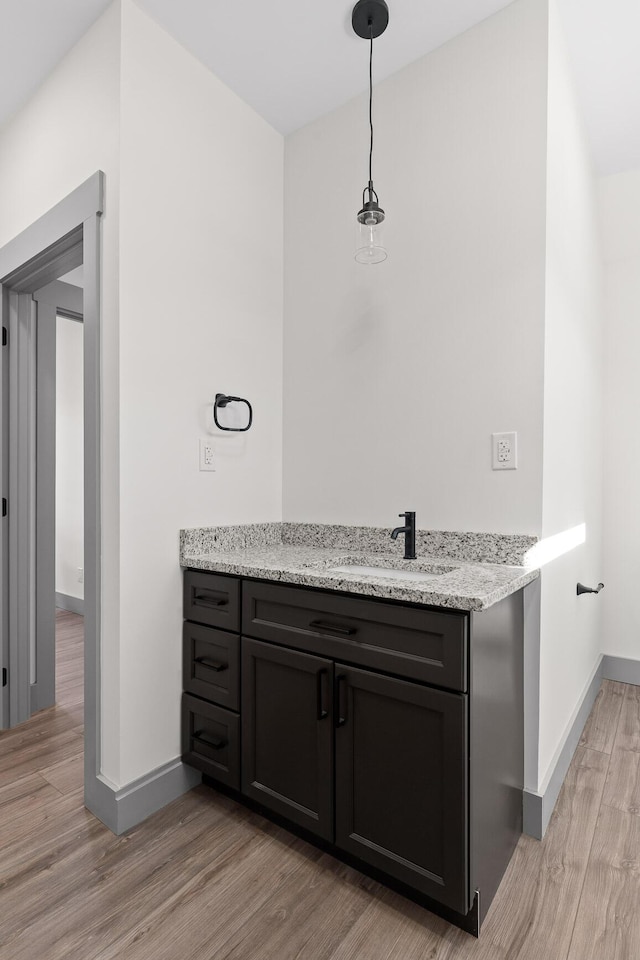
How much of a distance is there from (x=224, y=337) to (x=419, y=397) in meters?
0.83

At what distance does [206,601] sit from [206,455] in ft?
1.84

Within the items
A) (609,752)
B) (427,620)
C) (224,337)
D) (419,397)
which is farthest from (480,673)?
(224,337)

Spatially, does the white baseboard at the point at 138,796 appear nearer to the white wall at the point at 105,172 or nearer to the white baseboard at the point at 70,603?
the white wall at the point at 105,172

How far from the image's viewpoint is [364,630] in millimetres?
1480

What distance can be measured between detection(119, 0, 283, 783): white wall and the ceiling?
0.12 m

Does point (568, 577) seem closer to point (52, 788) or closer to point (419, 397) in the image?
point (419, 397)

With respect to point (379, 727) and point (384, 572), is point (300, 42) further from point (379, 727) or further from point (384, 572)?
point (379, 727)

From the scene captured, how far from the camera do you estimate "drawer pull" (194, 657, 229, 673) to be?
6.08ft

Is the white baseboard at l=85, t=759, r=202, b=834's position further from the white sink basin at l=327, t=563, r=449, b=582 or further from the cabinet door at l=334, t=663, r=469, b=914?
the white sink basin at l=327, t=563, r=449, b=582

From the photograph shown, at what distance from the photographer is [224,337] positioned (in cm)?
219

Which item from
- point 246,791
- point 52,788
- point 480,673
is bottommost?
point 52,788

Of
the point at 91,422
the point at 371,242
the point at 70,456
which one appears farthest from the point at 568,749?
the point at 70,456

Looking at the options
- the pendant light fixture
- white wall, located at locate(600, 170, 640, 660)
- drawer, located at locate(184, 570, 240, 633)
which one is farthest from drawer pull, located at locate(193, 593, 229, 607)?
white wall, located at locate(600, 170, 640, 660)

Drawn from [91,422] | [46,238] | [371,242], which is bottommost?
[91,422]
